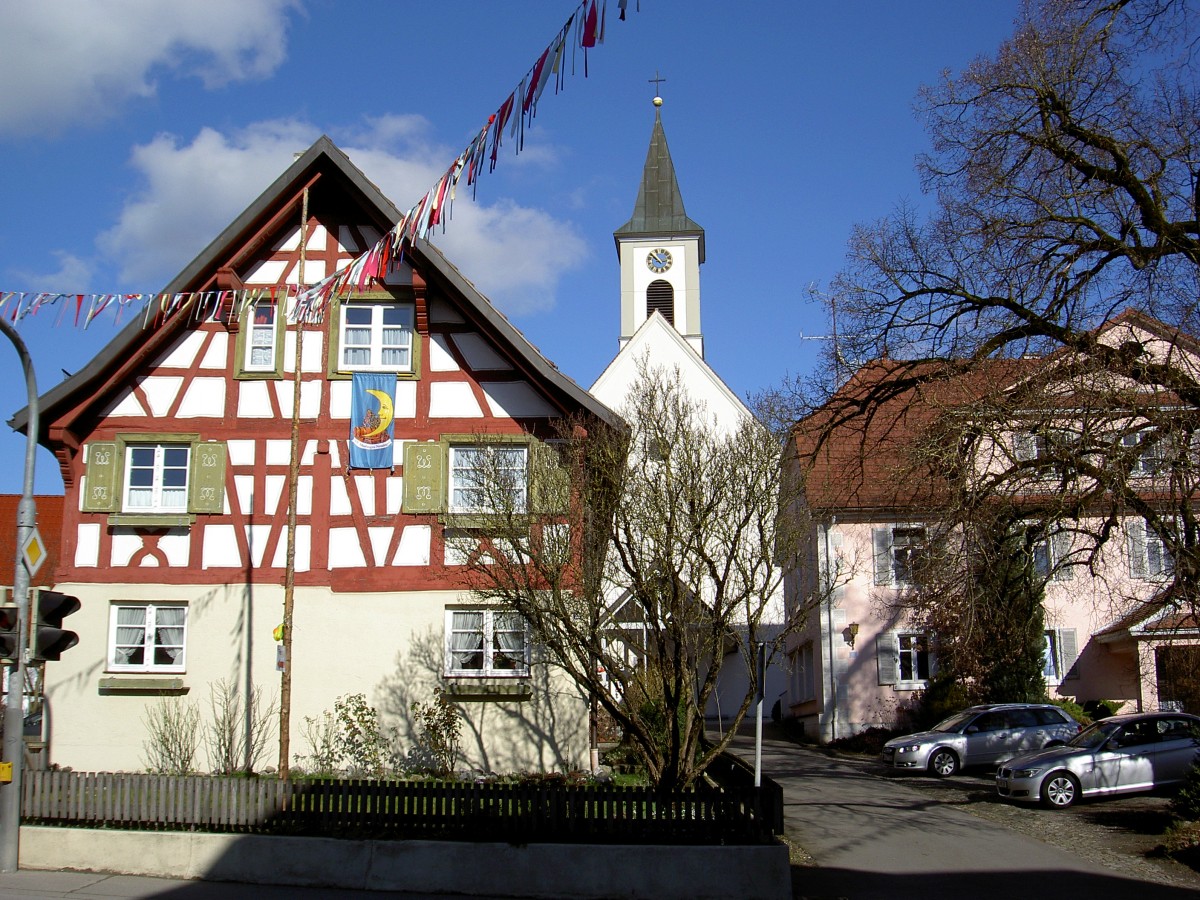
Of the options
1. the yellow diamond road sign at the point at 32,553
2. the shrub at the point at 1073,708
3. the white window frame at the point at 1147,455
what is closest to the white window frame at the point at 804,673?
the shrub at the point at 1073,708

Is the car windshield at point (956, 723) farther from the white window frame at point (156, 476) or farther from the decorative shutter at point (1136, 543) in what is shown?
the white window frame at point (156, 476)

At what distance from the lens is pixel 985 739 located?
70.7ft

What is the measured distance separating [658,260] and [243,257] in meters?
36.8

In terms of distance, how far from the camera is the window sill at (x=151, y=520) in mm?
17859

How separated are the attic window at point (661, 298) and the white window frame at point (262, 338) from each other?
115ft

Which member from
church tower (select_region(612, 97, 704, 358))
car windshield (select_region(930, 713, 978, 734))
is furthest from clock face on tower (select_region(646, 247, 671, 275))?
car windshield (select_region(930, 713, 978, 734))

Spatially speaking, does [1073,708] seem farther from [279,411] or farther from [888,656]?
[279,411]

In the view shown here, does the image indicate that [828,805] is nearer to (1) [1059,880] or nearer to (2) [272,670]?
(1) [1059,880]

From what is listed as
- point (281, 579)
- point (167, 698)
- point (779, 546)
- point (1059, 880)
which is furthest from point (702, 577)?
point (167, 698)

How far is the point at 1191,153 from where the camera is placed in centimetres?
1436

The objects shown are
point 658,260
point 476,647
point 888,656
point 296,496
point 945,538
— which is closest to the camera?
point 945,538

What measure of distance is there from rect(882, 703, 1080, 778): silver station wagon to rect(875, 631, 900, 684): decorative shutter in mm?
4519

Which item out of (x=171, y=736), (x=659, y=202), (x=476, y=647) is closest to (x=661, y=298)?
(x=659, y=202)

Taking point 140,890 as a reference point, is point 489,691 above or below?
above
